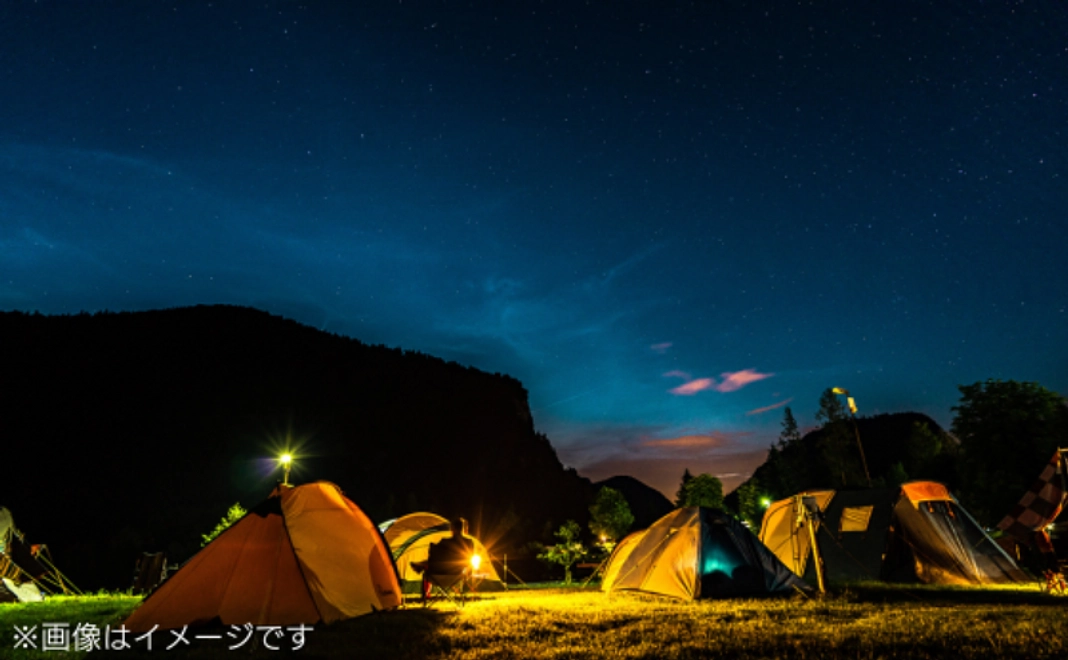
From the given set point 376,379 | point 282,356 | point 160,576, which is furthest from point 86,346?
point 160,576

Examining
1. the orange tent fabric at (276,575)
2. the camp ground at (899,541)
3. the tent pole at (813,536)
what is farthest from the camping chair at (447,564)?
the camp ground at (899,541)

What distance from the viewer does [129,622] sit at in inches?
326

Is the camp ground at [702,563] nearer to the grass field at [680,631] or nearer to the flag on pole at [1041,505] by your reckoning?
the grass field at [680,631]

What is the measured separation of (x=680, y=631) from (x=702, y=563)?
476 cm

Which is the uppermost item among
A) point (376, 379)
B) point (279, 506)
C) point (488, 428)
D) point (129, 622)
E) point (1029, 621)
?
point (376, 379)

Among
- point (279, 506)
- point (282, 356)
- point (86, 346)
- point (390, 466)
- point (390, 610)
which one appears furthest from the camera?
point (282, 356)

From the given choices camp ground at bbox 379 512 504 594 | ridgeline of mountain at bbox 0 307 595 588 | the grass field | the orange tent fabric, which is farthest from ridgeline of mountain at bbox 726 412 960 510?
the orange tent fabric

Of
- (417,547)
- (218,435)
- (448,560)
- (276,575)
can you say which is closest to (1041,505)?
(448,560)

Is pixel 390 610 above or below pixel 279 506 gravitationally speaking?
below

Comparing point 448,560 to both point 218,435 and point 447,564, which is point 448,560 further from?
point 218,435

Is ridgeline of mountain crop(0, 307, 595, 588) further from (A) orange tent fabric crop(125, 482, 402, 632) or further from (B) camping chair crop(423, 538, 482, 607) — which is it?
(A) orange tent fabric crop(125, 482, 402, 632)

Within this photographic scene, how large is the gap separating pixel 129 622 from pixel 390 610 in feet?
13.5

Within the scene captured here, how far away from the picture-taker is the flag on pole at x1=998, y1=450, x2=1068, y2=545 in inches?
551

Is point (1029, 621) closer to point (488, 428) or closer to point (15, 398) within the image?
point (15, 398)
